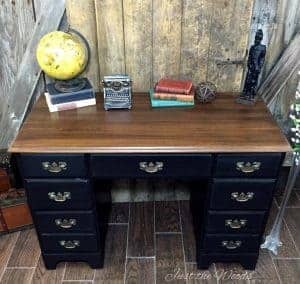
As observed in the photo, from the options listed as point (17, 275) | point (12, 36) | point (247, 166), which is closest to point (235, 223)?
point (247, 166)

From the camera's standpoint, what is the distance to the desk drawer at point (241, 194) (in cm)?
146

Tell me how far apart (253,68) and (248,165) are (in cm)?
47

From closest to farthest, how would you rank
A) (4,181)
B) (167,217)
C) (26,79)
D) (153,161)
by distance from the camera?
(153,161)
(26,79)
(4,181)
(167,217)

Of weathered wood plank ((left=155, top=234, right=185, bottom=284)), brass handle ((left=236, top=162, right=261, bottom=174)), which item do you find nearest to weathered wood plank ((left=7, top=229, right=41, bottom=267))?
weathered wood plank ((left=155, top=234, right=185, bottom=284))

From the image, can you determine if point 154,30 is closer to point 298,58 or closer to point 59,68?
point 59,68

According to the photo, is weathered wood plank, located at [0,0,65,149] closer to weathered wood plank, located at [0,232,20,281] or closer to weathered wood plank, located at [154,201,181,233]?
weathered wood plank, located at [0,232,20,281]

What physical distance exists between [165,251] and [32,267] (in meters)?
0.71

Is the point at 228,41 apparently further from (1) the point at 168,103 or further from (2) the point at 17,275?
(2) the point at 17,275

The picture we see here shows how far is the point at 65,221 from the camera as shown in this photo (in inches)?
62.3

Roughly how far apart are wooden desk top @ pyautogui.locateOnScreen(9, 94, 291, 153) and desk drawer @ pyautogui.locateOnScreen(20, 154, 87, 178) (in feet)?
0.13

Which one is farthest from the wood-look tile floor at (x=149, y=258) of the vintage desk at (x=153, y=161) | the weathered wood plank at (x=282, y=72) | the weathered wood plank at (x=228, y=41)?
the weathered wood plank at (x=228, y=41)

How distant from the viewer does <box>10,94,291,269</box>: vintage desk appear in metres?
1.37

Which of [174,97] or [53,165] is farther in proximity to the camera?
[174,97]

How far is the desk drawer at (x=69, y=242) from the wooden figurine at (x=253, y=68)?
3.26 ft
